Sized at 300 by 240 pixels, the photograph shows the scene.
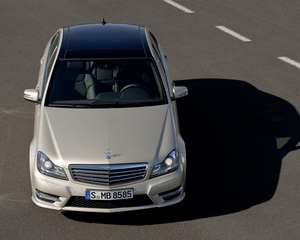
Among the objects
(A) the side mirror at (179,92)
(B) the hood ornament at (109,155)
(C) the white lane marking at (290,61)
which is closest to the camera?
(B) the hood ornament at (109,155)

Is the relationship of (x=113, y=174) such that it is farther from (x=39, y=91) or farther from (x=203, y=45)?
(x=203, y=45)

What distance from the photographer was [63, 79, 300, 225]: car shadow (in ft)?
31.7

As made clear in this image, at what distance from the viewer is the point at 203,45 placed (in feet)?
52.3

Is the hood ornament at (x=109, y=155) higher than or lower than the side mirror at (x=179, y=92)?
lower

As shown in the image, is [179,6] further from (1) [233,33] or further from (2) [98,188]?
(2) [98,188]

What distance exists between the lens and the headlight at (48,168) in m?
9.02

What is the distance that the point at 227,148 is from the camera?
37.3 ft

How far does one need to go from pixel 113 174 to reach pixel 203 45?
7459 mm

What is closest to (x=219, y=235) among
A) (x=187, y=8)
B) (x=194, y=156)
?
(x=194, y=156)

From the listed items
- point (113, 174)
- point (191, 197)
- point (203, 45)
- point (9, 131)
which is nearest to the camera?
point (113, 174)

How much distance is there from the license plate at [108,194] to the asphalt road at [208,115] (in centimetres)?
45

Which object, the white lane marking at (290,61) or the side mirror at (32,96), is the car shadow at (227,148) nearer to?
the white lane marking at (290,61)

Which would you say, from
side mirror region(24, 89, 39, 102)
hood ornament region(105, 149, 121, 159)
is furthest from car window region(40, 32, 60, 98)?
hood ornament region(105, 149, 121, 159)

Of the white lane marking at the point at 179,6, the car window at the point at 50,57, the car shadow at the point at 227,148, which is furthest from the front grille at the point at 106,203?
the white lane marking at the point at 179,6
